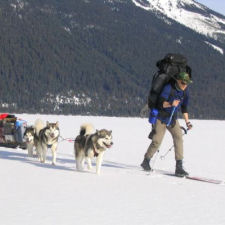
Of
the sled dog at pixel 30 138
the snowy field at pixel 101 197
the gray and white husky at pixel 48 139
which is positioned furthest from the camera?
the sled dog at pixel 30 138

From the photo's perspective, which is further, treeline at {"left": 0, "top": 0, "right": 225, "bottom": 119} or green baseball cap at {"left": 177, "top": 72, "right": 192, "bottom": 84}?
treeline at {"left": 0, "top": 0, "right": 225, "bottom": 119}

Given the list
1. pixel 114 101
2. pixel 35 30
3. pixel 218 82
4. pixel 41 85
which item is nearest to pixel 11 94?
pixel 41 85

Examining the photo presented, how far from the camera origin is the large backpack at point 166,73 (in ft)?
26.5

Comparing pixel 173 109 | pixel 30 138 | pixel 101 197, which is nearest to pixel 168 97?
pixel 173 109

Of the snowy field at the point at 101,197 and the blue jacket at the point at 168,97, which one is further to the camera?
the blue jacket at the point at 168,97

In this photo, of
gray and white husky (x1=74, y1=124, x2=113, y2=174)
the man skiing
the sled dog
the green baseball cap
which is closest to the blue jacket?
the man skiing

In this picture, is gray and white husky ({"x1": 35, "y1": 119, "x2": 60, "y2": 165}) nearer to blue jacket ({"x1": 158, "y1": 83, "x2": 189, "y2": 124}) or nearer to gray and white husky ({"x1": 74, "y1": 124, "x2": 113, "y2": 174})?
gray and white husky ({"x1": 74, "y1": 124, "x2": 113, "y2": 174})

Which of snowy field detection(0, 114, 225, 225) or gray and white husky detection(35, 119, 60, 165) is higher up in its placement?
gray and white husky detection(35, 119, 60, 165)

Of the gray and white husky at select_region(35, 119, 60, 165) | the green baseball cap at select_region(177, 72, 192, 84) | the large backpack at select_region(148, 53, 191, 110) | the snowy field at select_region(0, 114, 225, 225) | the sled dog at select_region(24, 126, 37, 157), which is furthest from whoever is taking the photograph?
the sled dog at select_region(24, 126, 37, 157)

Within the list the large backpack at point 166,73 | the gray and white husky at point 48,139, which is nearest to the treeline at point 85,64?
the gray and white husky at point 48,139

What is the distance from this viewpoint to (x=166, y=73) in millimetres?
8094

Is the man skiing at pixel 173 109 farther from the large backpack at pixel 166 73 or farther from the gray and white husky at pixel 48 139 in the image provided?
the gray and white husky at pixel 48 139

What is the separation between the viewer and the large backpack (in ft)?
26.5

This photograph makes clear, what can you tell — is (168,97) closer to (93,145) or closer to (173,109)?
(173,109)
